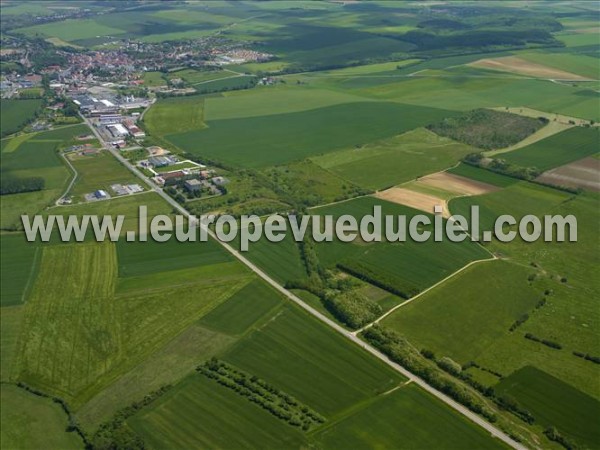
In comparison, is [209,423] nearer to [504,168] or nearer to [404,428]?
[404,428]

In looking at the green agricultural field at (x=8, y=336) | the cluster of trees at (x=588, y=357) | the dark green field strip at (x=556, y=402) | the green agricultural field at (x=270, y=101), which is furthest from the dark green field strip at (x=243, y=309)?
the green agricultural field at (x=270, y=101)

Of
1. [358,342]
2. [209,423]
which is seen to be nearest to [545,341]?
[358,342]

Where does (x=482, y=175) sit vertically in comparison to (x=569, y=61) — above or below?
below

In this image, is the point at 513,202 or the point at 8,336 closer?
the point at 8,336

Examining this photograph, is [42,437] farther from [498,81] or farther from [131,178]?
[498,81]

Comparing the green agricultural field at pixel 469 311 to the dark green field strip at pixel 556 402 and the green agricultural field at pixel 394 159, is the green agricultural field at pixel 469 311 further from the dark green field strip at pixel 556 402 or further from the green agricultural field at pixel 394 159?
the green agricultural field at pixel 394 159

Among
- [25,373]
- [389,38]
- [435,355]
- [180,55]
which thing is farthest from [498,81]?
[25,373]
